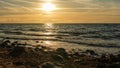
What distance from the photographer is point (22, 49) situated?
20.5m

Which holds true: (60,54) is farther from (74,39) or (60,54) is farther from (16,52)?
(74,39)

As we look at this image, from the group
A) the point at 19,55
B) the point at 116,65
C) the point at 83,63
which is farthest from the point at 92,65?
the point at 19,55

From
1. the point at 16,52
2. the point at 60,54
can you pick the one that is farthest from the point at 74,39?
the point at 16,52

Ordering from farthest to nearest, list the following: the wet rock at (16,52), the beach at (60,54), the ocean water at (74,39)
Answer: the ocean water at (74,39) → the wet rock at (16,52) → the beach at (60,54)

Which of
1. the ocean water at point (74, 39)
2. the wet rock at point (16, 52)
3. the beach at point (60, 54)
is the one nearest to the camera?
the beach at point (60, 54)

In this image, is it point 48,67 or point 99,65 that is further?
point 99,65

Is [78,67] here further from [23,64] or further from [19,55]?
[19,55]

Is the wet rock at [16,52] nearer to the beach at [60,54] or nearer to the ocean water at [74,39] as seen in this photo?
the beach at [60,54]

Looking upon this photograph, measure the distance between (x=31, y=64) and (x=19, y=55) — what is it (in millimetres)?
3848

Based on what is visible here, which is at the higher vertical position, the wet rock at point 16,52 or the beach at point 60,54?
the wet rock at point 16,52

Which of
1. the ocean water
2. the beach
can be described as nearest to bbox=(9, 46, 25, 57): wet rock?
the beach

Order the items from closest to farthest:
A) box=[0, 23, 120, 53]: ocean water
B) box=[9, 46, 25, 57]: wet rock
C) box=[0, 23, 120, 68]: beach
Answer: box=[0, 23, 120, 68]: beach → box=[9, 46, 25, 57]: wet rock → box=[0, 23, 120, 53]: ocean water

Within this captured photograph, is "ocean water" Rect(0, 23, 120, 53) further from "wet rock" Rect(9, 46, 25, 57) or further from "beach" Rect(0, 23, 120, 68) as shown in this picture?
"wet rock" Rect(9, 46, 25, 57)

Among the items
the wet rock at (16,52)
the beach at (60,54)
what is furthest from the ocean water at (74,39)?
the wet rock at (16,52)
